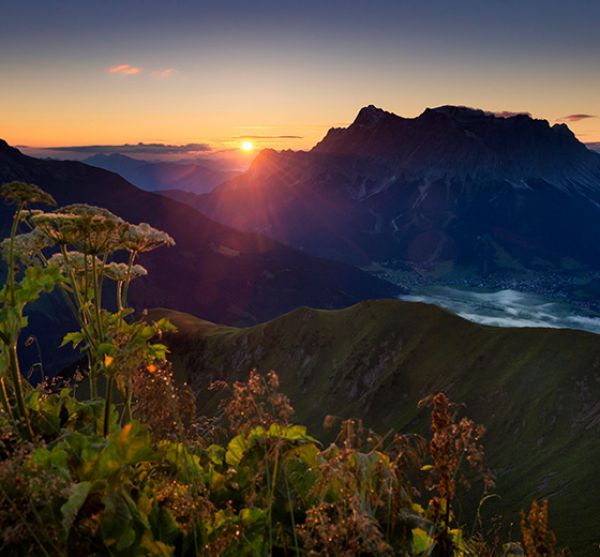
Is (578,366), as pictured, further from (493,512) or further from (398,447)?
(398,447)

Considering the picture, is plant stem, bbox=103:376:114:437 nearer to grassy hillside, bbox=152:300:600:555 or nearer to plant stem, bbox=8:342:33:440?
plant stem, bbox=8:342:33:440

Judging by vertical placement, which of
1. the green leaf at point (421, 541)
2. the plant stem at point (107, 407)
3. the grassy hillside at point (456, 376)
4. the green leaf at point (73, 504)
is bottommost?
the grassy hillside at point (456, 376)

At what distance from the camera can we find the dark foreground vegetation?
3.86 meters

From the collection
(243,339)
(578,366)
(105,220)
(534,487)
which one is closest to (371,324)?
(243,339)

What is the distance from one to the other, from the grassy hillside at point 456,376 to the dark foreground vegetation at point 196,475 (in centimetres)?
3783

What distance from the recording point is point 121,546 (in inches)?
153

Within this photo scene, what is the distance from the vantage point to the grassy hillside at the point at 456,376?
49344mm

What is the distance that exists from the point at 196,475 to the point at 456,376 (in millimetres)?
77303

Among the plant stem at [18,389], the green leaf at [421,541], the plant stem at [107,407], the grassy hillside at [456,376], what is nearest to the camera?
the green leaf at [421,541]

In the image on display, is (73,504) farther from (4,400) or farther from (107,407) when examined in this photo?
(107,407)

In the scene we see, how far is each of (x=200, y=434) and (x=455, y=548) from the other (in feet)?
8.89

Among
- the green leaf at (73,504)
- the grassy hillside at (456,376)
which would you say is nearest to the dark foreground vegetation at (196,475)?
the green leaf at (73,504)

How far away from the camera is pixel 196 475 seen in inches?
196

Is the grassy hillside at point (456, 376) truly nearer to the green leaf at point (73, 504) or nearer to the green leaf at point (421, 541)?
the green leaf at point (421, 541)
